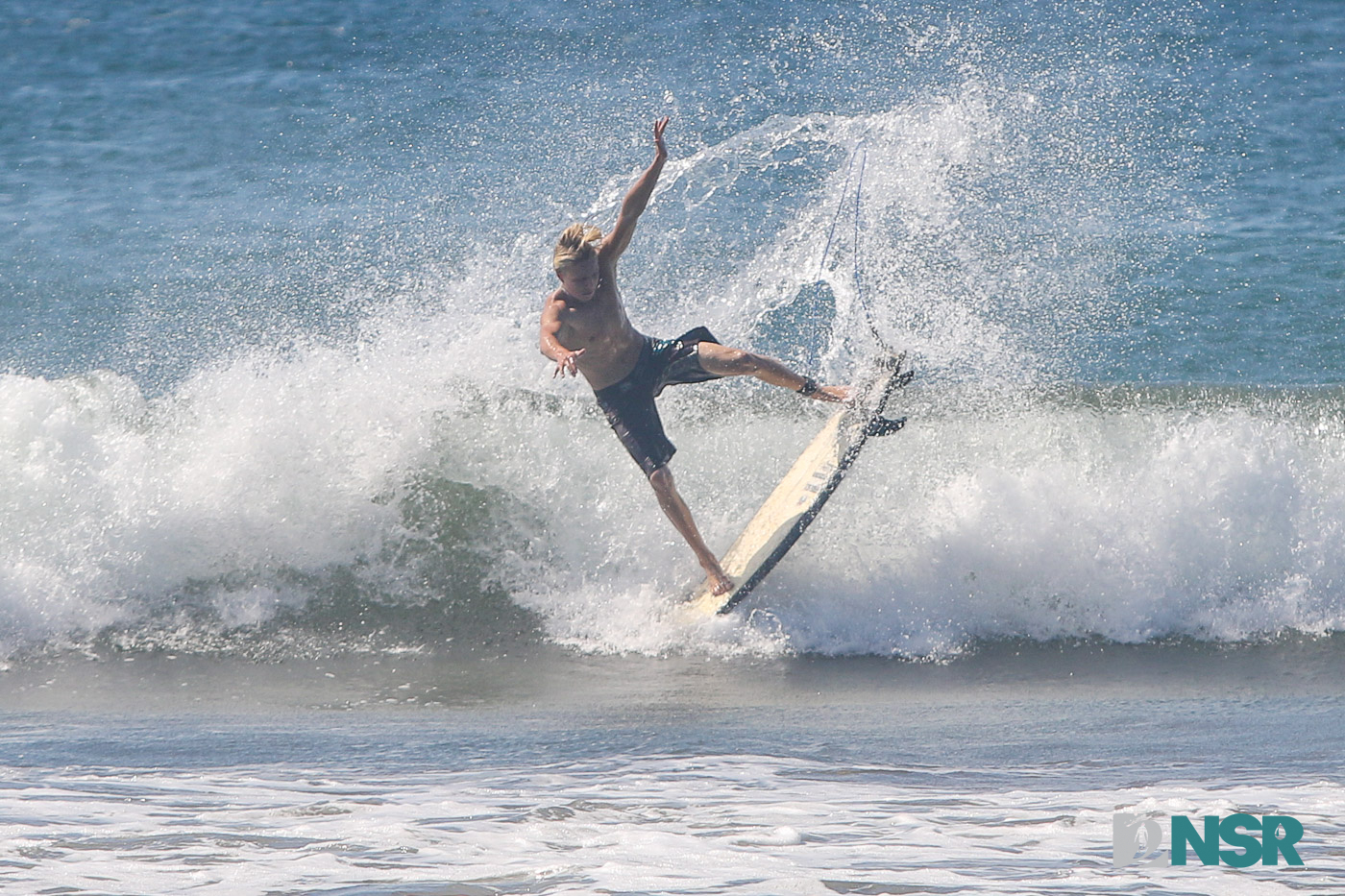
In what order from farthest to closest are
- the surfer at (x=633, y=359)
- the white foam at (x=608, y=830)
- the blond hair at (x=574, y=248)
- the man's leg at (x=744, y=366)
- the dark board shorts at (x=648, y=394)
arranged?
the dark board shorts at (x=648, y=394)
the man's leg at (x=744, y=366)
the surfer at (x=633, y=359)
the blond hair at (x=574, y=248)
the white foam at (x=608, y=830)

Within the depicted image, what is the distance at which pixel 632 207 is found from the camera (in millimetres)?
6250

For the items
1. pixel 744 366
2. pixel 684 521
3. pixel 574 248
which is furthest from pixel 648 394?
pixel 574 248

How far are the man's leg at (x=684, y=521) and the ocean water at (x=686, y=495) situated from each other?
A: 282 mm

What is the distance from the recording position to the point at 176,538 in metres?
7.64

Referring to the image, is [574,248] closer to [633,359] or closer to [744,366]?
[633,359]

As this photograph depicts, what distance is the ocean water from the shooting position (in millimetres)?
4270

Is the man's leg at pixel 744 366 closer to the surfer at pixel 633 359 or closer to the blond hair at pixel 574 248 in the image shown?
the surfer at pixel 633 359

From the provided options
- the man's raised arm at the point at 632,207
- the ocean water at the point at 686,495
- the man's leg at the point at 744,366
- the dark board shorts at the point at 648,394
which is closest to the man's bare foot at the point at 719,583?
the ocean water at the point at 686,495

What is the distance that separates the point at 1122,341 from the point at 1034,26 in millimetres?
8066

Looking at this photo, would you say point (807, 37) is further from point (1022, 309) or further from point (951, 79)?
point (1022, 309)

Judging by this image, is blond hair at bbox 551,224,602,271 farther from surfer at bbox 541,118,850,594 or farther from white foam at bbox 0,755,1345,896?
white foam at bbox 0,755,1345,896

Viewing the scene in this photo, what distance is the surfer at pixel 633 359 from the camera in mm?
6289

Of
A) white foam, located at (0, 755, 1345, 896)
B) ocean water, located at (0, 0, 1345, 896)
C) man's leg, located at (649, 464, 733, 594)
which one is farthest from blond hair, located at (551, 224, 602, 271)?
white foam, located at (0, 755, 1345, 896)

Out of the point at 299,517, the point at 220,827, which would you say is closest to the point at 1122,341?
the point at 299,517
